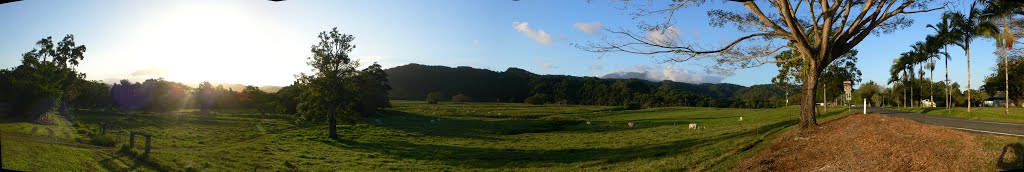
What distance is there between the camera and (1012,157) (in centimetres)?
792

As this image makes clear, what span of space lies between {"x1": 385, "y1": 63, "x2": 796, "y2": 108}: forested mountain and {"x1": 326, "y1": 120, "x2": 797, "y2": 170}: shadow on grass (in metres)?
92.5

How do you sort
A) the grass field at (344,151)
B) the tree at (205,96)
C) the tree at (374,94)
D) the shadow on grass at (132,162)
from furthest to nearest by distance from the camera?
the tree at (205,96), the tree at (374,94), the shadow on grass at (132,162), the grass field at (344,151)

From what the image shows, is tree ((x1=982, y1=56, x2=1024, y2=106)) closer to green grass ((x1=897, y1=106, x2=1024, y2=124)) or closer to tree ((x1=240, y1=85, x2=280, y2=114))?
green grass ((x1=897, y1=106, x2=1024, y2=124))

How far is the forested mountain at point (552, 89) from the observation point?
138375 mm

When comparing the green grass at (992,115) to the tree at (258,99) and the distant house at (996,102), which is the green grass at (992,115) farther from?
the distant house at (996,102)

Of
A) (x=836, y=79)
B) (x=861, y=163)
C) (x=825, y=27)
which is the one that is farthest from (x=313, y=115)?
(x=836, y=79)

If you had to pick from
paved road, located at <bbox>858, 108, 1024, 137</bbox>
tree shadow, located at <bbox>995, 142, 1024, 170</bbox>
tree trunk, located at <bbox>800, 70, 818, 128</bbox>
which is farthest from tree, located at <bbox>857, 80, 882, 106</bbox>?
tree shadow, located at <bbox>995, 142, 1024, 170</bbox>

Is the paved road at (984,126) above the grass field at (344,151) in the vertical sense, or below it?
above

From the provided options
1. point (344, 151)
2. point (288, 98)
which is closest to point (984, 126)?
point (344, 151)

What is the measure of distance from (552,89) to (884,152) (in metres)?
169

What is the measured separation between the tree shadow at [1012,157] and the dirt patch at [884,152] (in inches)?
4.2

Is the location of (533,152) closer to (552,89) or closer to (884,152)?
(884,152)

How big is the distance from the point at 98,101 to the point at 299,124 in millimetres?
25881

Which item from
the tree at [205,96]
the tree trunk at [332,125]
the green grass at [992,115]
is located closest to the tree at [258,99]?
the tree at [205,96]
